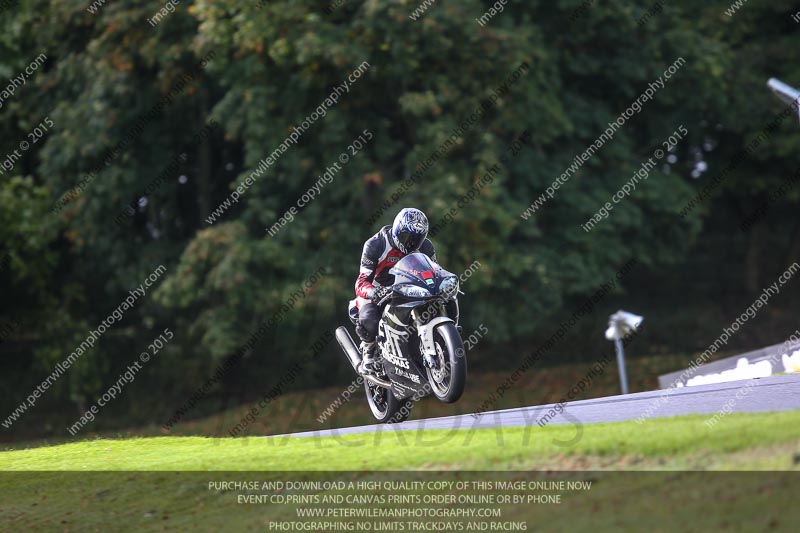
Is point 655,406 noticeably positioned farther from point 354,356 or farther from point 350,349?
point 350,349

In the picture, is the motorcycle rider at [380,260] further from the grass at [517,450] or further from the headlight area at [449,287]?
the grass at [517,450]

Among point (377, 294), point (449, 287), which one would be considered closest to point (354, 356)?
point (377, 294)

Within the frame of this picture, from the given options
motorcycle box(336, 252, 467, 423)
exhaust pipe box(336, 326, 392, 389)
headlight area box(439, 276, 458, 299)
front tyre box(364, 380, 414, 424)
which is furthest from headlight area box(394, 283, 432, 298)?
front tyre box(364, 380, 414, 424)

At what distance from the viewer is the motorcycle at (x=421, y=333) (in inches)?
438

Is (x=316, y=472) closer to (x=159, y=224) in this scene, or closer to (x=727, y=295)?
(x=159, y=224)

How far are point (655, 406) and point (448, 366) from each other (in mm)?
2445

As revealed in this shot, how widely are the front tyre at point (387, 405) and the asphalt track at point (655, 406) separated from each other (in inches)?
13.2

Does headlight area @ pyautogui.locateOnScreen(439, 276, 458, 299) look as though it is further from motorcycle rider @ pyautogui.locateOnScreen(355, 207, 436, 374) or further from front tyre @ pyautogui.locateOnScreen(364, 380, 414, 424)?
front tyre @ pyautogui.locateOnScreen(364, 380, 414, 424)

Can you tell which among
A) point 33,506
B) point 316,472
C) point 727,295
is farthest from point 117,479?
point 727,295

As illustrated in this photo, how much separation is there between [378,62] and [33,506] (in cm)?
1481

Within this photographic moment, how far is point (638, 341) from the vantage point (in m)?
36.0

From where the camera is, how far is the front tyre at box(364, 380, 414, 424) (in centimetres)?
1325

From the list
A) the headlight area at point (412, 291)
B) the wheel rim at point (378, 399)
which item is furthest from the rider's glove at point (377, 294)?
the wheel rim at point (378, 399)

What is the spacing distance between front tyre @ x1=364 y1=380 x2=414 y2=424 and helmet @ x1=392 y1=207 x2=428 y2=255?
6.47 ft
